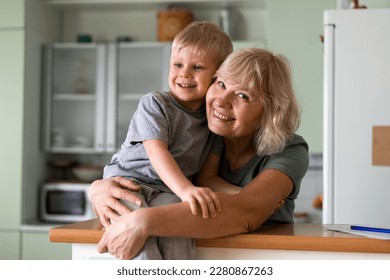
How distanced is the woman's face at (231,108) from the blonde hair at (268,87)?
1 centimetres

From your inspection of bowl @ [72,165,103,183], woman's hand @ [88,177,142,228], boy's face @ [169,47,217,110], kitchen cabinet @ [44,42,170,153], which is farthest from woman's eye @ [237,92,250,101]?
bowl @ [72,165,103,183]

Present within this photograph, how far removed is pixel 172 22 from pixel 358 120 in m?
→ 1.79

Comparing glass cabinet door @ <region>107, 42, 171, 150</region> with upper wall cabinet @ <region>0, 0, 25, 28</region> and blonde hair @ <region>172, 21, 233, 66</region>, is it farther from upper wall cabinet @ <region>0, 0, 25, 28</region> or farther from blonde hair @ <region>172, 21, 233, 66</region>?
blonde hair @ <region>172, 21, 233, 66</region>

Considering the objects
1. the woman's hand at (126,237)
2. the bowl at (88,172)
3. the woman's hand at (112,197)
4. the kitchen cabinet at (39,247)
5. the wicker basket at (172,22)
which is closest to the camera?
the woman's hand at (126,237)

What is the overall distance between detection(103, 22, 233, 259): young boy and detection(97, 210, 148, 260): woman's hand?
140 mm

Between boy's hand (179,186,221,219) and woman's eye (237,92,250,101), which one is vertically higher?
woman's eye (237,92,250,101)

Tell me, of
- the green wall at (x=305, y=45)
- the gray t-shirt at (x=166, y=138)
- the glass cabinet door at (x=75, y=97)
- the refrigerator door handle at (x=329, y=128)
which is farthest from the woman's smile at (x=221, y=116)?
the glass cabinet door at (x=75, y=97)

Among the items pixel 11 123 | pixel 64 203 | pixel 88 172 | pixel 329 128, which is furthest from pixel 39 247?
pixel 329 128

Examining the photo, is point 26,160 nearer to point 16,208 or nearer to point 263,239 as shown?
point 16,208

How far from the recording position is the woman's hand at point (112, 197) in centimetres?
122

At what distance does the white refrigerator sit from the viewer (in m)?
2.36

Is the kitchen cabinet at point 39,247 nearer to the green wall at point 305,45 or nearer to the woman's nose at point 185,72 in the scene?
the green wall at point 305,45

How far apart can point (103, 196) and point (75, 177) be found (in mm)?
2993
